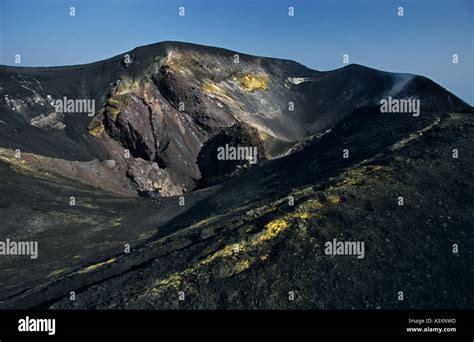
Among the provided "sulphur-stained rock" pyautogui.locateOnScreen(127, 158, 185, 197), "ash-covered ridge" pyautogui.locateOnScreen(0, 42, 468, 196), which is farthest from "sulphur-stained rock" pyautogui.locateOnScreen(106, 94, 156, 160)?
"sulphur-stained rock" pyautogui.locateOnScreen(127, 158, 185, 197)

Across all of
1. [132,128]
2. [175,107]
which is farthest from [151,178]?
[175,107]

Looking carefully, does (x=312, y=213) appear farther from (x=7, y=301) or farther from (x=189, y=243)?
(x=7, y=301)

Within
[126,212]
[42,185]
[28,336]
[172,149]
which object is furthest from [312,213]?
[172,149]

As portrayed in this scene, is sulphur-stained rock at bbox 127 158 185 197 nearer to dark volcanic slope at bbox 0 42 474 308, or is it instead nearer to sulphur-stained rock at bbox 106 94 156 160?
dark volcanic slope at bbox 0 42 474 308

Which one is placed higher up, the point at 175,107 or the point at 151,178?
the point at 175,107

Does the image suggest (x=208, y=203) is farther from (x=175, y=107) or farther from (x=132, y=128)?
(x=175, y=107)

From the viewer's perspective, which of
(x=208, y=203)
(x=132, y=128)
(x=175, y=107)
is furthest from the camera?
(x=175, y=107)
